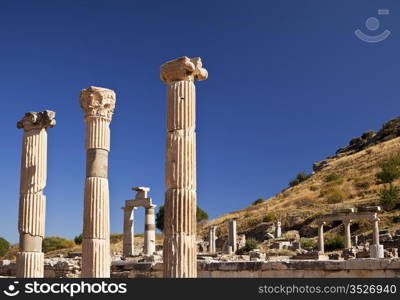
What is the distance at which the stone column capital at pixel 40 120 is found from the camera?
18491mm

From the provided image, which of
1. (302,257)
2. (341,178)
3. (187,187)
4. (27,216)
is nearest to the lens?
(187,187)

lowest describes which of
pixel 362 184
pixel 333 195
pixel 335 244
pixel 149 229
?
pixel 335 244

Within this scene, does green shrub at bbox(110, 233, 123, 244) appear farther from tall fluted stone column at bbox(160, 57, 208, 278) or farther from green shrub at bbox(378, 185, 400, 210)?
tall fluted stone column at bbox(160, 57, 208, 278)

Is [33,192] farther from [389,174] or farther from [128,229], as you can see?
[389,174]

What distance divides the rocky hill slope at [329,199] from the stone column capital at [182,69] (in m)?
30.6

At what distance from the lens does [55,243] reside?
71500mm

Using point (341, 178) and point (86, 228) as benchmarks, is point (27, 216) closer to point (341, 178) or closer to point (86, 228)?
point (86, 228)

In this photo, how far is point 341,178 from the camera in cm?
6456

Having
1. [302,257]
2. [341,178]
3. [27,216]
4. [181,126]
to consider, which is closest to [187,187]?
[181,126]

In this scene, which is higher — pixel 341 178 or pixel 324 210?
pixel 341 178

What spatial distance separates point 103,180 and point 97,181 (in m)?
0.21

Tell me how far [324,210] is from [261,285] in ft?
136

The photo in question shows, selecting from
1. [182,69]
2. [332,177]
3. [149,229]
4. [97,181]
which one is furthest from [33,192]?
[332,177]

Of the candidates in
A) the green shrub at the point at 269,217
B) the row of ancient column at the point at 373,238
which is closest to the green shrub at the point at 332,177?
the green shrub at the point at 269,217
